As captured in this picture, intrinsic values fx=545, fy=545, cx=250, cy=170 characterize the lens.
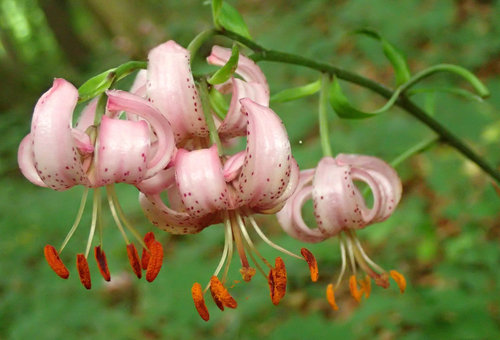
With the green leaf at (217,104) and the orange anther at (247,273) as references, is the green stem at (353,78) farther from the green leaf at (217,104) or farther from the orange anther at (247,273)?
the orange anther at (247,273)

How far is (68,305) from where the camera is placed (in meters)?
2.13

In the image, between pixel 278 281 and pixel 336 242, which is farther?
pixel 336 242

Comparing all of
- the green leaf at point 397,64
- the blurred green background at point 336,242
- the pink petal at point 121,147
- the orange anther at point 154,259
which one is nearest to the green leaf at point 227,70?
the pink petal at point 121,147

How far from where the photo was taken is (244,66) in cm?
86

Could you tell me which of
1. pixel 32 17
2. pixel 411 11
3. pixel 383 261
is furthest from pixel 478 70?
pixel 32 17

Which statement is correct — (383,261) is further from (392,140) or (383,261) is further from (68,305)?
(68,305)

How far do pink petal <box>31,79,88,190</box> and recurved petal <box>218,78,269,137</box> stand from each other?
23 cm

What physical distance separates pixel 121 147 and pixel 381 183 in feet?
1.64

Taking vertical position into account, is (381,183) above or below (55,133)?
below

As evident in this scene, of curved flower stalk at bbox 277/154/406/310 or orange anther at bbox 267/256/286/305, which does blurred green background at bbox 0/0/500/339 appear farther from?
orange anther at bbox 267/256/286/305

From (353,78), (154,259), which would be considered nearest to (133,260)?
(154,259)

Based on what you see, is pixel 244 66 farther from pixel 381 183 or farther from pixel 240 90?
pixel 381 183

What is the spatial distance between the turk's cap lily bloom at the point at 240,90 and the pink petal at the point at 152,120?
0.11 meters

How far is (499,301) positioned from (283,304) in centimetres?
102
